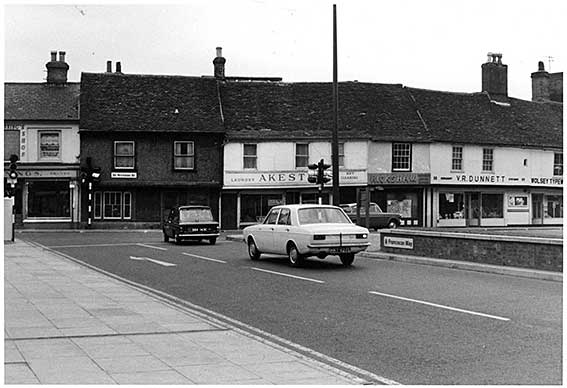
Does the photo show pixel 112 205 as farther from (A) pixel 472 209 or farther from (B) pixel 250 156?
(A) pixel 472 209

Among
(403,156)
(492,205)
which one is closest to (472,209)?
(492,205)

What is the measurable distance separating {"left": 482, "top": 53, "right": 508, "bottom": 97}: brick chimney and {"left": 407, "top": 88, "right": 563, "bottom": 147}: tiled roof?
2.23 ft

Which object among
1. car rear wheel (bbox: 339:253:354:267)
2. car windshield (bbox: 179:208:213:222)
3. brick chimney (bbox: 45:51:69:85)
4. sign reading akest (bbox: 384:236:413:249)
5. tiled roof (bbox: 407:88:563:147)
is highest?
brick chimney (bbox: 45:51:69:85)

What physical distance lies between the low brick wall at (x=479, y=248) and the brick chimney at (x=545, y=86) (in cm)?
3879

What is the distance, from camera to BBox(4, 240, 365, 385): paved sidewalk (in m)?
7.36

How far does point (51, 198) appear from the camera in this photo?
45.2m

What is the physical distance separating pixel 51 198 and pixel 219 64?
1409cm

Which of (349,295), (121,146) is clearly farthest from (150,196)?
(349,295)

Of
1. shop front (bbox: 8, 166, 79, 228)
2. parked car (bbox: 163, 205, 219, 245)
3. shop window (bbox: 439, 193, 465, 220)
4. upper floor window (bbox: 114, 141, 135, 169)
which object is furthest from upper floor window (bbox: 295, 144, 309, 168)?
parked car (bbox: 163, 205, 219, 245)

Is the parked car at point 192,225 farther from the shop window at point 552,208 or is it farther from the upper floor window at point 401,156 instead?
the shop window at point 552,208

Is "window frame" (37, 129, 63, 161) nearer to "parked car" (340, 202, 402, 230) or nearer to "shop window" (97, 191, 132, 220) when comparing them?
"shop window" (97, 191, 132, 220)

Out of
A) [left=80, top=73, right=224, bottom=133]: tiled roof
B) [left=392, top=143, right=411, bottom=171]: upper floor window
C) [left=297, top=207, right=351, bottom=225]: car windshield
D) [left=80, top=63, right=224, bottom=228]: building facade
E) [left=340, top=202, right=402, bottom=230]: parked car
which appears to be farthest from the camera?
[left=392, top=143, right=411, bottom=171]: upper floor window

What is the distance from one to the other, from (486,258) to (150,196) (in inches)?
1168

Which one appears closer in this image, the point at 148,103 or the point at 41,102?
the point at 41,102
